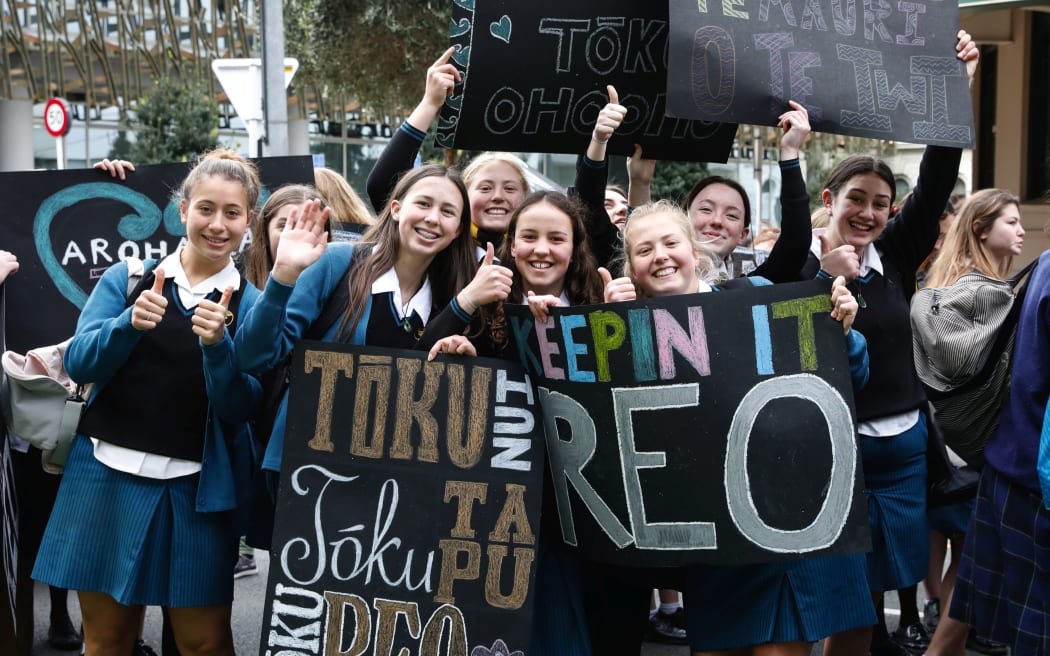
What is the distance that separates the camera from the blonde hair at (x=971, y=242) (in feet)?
14.6

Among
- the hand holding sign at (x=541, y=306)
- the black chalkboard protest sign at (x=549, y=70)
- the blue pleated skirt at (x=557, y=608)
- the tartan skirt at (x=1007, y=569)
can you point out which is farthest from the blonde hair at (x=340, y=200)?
the tartan skirt at (x=1007, y=569)

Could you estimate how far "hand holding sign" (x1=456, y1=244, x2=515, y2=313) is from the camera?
3271 mm

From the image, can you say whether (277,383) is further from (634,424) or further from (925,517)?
(925,517)

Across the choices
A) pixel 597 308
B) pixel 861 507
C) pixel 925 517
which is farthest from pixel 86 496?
pixel 925 517

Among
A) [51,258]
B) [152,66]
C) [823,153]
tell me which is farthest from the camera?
[823,153]

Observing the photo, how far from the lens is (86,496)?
11.5 feet

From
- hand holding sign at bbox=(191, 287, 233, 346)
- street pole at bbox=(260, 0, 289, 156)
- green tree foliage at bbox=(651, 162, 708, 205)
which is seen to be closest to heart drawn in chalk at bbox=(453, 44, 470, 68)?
hand holding sign at bbox=(191, 287, 233, 346)

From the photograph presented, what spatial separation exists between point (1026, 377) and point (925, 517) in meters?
0.86

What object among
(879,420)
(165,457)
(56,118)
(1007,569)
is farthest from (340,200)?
(56,118)

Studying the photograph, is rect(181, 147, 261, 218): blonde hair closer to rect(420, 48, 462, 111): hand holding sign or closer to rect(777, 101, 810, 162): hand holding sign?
rect(420, 48, 462, 111): hand holding sign

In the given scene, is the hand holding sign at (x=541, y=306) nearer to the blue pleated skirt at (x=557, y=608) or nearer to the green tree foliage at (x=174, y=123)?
the blue pleated skirt at (x=557, y=608)

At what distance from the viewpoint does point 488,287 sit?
3275mm

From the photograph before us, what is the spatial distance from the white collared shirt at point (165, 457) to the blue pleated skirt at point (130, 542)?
29mm

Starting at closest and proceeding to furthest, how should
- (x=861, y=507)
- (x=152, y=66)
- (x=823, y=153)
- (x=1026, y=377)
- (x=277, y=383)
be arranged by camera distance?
(x=861, y=507), (x=1026, y=377), (x=277, y=383), (x=152, y=66), (x=823, y=153)
